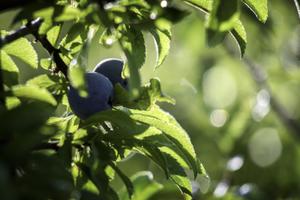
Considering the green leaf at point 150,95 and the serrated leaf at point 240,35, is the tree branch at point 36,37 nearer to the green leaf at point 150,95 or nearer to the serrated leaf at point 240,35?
the green leaf at point 150,95

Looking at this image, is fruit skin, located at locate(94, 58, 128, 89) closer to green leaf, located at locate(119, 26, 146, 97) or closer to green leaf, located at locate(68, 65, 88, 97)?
green leaf, located at locate(119, 26, 146, 97)

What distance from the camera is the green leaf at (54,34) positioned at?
1.20 metres

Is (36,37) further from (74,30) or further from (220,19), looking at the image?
(220,19)

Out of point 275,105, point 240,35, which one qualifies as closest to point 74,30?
point 240,35

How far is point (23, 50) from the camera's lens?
118 centimetres

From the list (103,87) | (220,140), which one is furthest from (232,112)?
(103,87)

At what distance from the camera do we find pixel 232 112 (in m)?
3.09

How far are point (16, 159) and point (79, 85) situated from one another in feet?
0.57

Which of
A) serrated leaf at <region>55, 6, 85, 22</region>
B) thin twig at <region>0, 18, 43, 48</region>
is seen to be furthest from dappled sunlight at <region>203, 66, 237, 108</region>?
serrated leaf at <region>55, 6, 85, 22</region>

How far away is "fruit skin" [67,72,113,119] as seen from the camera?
114 cm

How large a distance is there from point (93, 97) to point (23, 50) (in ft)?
0.45

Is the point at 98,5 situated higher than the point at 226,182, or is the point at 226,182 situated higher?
the point at 98,5

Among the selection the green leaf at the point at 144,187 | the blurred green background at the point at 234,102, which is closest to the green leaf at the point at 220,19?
the green leaf at the point at 144,187

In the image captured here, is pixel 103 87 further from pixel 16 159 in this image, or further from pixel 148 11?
pixel 16 159
